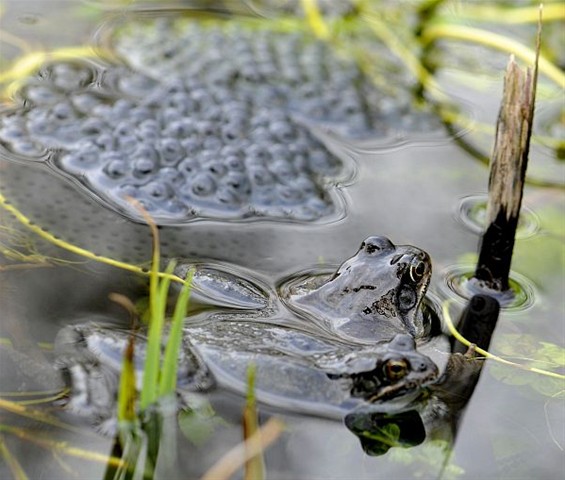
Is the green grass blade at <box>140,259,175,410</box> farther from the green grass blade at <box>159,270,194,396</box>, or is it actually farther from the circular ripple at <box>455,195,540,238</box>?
the circular ripple at <box>455,195,540,238</box>

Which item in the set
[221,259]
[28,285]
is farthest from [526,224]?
[28,285]

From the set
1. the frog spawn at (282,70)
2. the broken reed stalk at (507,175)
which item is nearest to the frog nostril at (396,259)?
the broken reed stalk at (507,175)

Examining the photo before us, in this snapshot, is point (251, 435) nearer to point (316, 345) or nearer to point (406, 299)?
point (316, 345)

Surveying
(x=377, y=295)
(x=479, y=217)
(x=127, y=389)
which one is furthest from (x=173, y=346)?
(x=479, y=217)

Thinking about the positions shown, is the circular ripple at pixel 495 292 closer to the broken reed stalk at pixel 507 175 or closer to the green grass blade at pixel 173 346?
the broken reed stalk at pixel 507 175

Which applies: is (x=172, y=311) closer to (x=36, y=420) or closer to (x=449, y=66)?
(x=36, y=420)

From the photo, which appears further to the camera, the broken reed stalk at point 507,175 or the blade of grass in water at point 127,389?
the broken reed stalk at point 507,175
